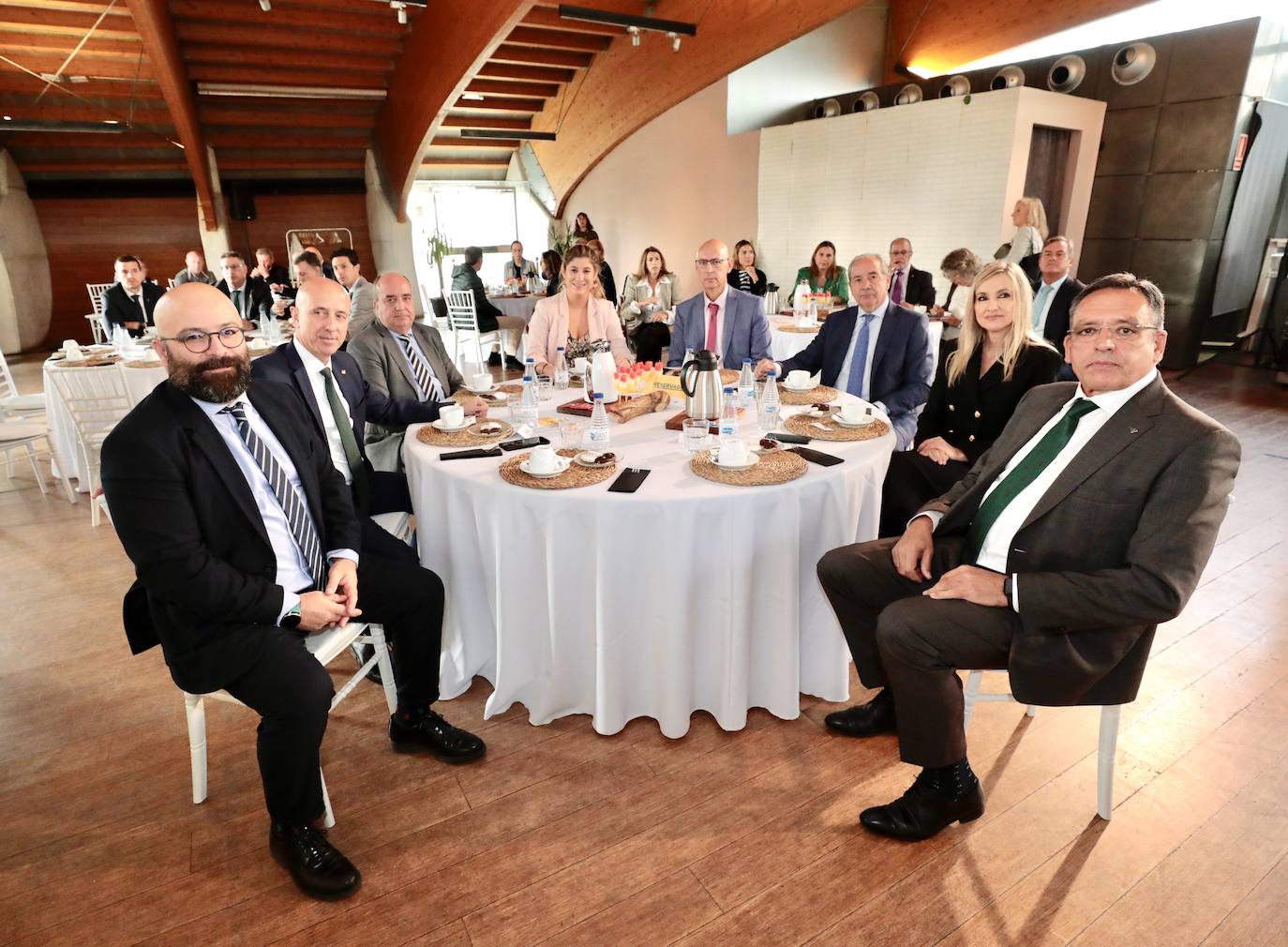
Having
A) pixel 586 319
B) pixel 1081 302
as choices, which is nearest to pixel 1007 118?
pixel 586 319

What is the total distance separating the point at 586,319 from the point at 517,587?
2146 mm

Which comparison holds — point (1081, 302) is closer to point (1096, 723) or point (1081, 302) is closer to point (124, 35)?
point (1096, 723)

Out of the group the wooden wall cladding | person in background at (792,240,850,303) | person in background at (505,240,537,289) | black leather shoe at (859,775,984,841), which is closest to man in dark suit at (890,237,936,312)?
person in background at (792,240,850,303)

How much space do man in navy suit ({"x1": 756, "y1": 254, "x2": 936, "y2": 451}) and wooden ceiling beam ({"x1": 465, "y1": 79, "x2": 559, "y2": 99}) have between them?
8.75 m

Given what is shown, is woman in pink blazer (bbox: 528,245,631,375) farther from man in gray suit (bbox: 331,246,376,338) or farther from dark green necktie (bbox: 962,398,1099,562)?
dark green necktie (bbox: 962,398,1099,562)

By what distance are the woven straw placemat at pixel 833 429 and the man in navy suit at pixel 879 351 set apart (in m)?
0.79

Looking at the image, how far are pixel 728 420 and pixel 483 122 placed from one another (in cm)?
1111

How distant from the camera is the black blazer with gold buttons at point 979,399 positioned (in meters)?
2.61

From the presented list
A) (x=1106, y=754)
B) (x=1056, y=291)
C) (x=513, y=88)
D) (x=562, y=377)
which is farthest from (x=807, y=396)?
(x=513, y=88)

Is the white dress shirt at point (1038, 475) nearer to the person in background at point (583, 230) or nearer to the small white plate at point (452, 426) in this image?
the small white plate at point (452, 426)

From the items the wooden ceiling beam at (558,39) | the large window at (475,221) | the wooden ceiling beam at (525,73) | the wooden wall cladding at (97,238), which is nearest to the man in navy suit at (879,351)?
the wooden ceiling beam at (558,39)

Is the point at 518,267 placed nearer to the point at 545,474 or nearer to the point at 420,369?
the point at 420,369

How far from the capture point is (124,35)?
25.9 feet

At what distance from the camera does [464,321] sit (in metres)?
7.64
